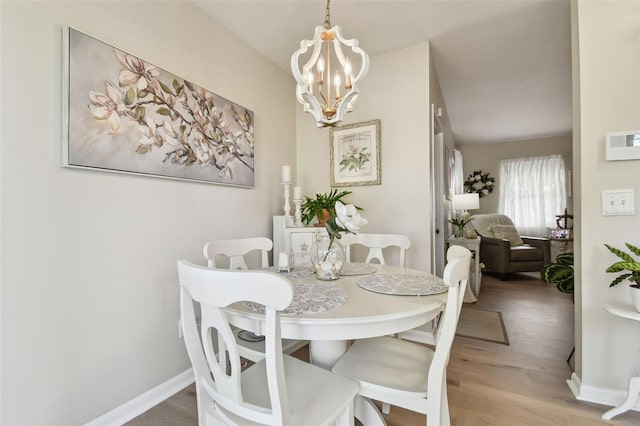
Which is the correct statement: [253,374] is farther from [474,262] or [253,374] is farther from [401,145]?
[474,262]

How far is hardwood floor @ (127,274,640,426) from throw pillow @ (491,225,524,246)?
2.10 meters

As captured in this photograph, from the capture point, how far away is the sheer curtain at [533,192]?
527 cm

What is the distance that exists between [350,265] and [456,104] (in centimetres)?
335

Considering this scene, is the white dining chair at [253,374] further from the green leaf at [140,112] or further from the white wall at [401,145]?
the white wall at [401,145]

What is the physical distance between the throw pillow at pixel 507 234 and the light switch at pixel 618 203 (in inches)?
135

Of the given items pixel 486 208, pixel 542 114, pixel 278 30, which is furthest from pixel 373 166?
pixel 486 208

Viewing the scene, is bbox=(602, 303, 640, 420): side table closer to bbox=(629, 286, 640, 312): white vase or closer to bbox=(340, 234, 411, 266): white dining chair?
bbox=(629, 286, 640, 312): white vase

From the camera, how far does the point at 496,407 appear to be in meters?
1.49

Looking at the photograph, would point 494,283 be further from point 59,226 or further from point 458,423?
point 59,226

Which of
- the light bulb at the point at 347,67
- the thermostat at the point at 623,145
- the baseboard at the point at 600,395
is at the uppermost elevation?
the light bulb at the point at 347,67

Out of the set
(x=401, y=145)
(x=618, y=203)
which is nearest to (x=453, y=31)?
(x=401, y=145)

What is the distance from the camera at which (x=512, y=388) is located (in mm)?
1656

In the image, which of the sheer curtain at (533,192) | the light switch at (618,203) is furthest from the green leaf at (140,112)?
the sheer curtain at (533,192)

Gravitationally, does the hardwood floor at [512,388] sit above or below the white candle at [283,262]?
below
